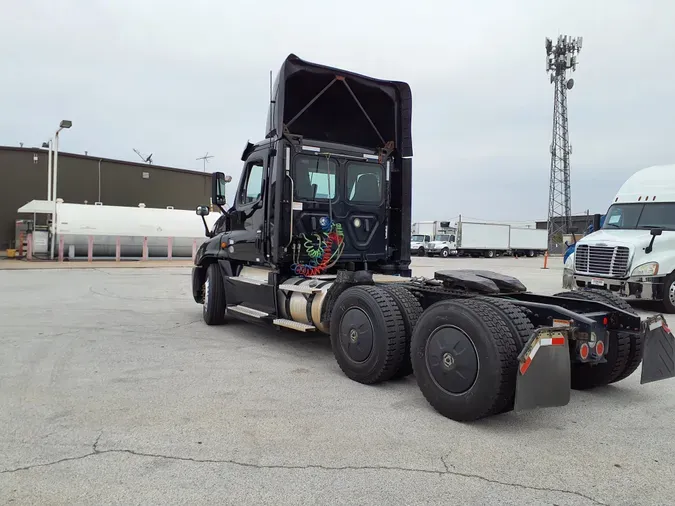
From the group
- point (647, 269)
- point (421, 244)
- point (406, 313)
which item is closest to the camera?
point (406, 313)

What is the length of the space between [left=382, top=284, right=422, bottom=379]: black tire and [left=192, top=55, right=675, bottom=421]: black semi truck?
1cm

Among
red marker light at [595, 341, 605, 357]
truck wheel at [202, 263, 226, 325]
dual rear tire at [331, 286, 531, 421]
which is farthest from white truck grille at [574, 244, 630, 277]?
truck wheel at [202, 263, 226, 325]

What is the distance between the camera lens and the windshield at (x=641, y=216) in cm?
1106

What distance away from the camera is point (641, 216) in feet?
37.6

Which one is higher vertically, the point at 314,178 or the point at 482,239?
the point at 314,178

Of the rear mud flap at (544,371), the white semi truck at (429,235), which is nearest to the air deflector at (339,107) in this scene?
the rear mud flap at (544,371)

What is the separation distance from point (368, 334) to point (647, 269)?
7.84 m

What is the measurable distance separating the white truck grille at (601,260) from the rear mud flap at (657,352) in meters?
6.71

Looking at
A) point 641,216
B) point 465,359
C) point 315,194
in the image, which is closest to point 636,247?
point 641,216

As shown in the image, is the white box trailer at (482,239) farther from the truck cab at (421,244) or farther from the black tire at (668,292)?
the black tire at (668,292)

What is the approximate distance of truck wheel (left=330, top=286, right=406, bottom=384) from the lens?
4871 mm

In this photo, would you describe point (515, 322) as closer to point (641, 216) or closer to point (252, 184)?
point (252, 184)

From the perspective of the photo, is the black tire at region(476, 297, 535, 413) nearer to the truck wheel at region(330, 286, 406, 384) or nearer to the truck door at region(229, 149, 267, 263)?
the truck wheel at region(330, 286, 406, 384)

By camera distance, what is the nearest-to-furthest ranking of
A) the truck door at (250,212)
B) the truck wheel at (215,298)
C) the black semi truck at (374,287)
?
the black semi truck at (374,287) → the truck door at (250,212) → the truck wheel at (215,298)
